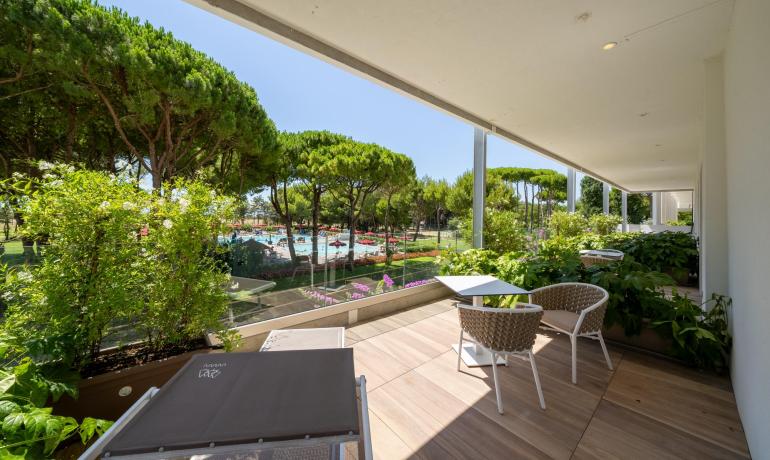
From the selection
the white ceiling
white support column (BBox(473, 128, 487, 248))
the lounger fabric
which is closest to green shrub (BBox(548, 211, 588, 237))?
the white ceiling

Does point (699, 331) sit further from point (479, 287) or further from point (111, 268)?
point (111, 268)

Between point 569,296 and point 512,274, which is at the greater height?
point 512,274

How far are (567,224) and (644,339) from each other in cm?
712

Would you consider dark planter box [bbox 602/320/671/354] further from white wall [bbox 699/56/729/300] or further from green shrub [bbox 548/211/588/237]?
green shrub [bbox 548/211/588/237]

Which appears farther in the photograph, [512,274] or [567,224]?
[567,224]

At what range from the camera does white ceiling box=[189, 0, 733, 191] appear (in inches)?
83.7

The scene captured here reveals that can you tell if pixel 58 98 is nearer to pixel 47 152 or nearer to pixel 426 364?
pixel 47 152

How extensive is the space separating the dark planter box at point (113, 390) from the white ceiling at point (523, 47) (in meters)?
2.43

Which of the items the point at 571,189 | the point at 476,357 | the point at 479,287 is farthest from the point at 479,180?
Result: the point at 571,189

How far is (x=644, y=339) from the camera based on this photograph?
2916mm

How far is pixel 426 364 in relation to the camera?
8.80 ft

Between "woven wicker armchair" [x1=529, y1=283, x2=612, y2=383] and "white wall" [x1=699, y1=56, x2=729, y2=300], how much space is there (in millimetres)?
1102

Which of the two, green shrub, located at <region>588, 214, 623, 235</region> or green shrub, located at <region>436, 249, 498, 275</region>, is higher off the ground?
green shrub, located at <region>588, 214, 623, 235</region>

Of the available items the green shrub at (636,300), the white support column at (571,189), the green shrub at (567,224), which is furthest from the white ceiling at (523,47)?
the white support column at (571,189)
